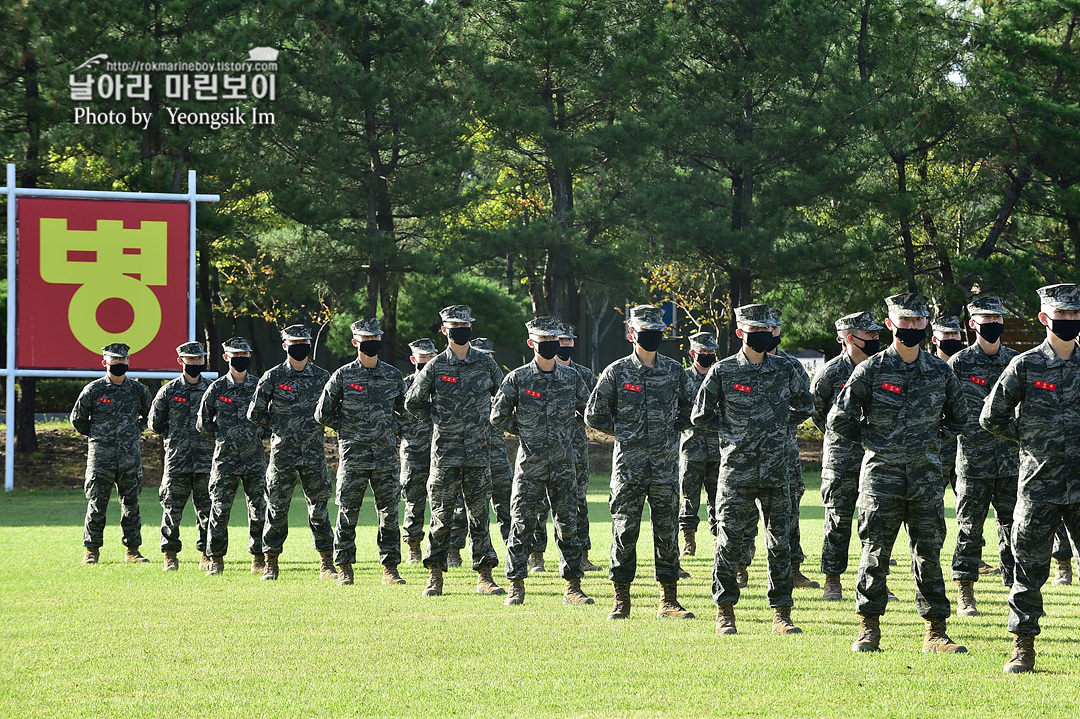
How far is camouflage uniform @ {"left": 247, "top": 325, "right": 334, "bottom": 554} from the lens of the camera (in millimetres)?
12078

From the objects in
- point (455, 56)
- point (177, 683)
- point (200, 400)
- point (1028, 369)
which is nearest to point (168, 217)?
point (455, 56)

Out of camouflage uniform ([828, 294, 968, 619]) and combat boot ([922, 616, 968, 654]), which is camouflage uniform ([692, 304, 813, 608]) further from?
combat boot ([922, 616, 968, 654])

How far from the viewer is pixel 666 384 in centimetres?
985

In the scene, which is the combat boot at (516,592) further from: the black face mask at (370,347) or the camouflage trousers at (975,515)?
the camouflage trousers at (975,515)

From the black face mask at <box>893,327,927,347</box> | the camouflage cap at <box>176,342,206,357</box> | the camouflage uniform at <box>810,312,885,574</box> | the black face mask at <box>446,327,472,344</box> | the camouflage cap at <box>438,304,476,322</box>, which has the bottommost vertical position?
the camouflage uniform at <box>810,312,885,574</box>

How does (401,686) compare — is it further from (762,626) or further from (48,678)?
(762,626)

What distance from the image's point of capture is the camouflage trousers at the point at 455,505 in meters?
11.0

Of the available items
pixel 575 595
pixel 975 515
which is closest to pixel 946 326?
pixel 975 515

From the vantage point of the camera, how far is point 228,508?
42.2 feet

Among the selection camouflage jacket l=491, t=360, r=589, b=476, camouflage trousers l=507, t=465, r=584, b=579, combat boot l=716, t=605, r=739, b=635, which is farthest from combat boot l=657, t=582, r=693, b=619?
camouflage jacket l=491, t=360, r=589, b=476

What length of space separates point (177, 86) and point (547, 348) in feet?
64.2

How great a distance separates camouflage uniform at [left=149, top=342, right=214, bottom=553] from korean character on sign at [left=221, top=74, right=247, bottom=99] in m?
16.2

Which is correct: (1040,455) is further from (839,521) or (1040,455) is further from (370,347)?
(370,347)

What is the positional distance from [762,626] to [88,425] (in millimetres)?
8186
